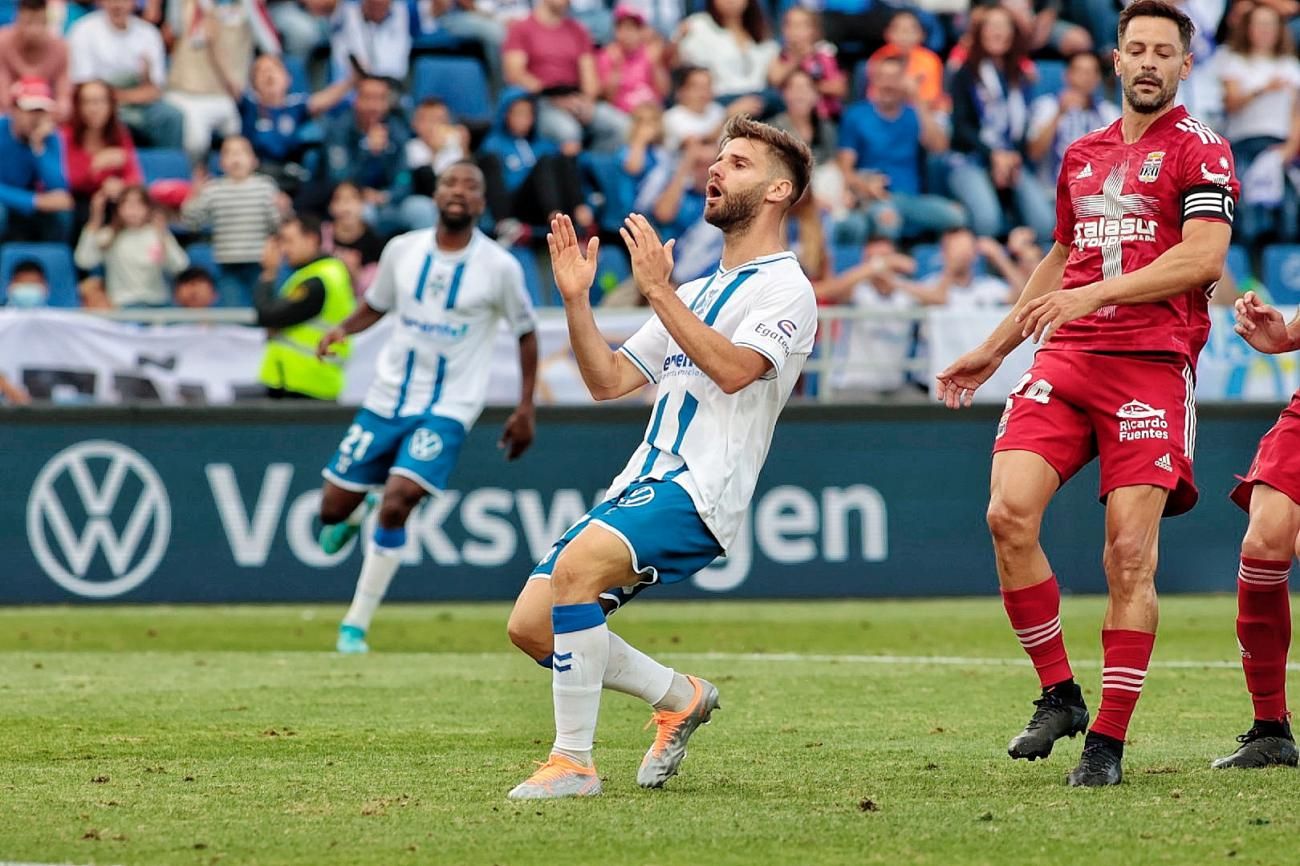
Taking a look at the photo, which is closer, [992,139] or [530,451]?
[530,451]

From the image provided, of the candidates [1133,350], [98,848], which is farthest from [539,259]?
[98,848]

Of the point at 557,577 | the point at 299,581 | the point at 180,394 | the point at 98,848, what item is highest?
the point at 557,577

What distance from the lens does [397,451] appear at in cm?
1129

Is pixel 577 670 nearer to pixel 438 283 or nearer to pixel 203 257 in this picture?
pixel 438 283

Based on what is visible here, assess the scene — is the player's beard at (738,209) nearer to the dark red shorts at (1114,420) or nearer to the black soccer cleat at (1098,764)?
the dark red shorts at (1114,420)

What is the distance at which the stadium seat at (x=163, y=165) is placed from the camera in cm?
1694

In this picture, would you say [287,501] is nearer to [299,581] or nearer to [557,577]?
[299,581]

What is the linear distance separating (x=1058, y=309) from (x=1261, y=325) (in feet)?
2.95

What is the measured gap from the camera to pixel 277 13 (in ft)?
59.9

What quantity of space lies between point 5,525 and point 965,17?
10.7 meters

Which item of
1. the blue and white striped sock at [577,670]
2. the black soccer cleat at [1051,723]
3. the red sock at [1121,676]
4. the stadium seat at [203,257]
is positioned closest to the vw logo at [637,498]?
the blue and white striped sock at [577,670]

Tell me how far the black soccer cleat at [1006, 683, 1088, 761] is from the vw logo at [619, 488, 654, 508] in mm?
1356

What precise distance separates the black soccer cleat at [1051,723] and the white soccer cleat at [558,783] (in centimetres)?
130

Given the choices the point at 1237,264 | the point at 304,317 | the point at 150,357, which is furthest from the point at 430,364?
the point at 1237,264
